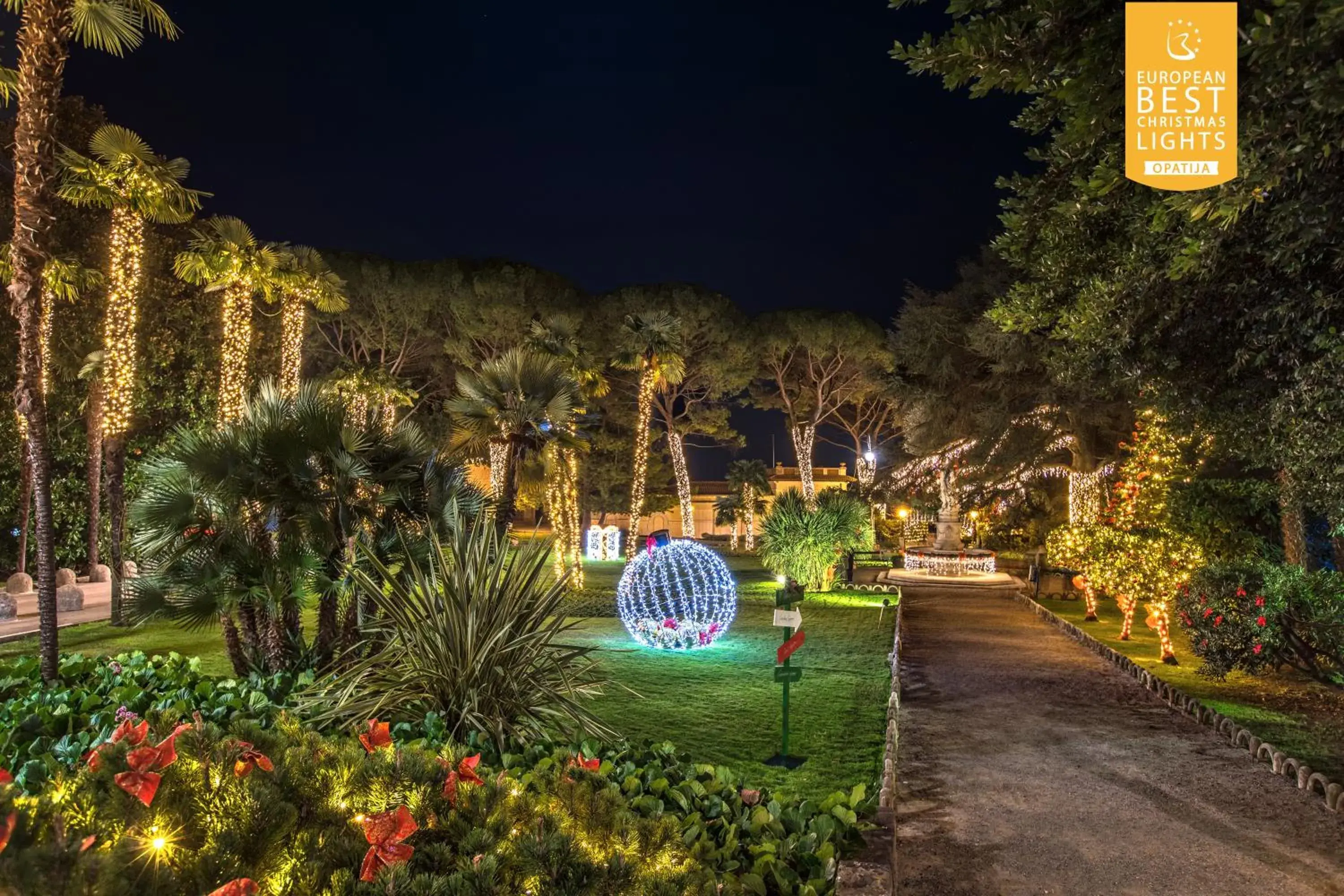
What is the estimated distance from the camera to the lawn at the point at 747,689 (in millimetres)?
7184

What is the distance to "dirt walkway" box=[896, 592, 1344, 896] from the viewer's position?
491cm

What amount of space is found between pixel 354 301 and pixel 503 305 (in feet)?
18.3

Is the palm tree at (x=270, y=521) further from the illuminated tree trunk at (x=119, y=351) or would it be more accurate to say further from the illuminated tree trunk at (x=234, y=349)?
the illuminated tree trunk at (x=234, y=349)

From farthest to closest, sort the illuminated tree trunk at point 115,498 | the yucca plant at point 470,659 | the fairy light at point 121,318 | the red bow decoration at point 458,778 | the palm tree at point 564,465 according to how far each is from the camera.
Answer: the palm tree at point 564,465 < the illuminated tree trunk at point 115,498 < the fairy light at point 121,318 < the yucca plant at point 470,659 < the red bow decoration at point 458,778

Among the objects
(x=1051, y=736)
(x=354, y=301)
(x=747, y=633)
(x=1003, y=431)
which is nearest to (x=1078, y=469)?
(x=1003, y=431)

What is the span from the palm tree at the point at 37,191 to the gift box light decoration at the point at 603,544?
81.1 ft

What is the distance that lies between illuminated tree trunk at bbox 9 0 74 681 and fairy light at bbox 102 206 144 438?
19.3 feet

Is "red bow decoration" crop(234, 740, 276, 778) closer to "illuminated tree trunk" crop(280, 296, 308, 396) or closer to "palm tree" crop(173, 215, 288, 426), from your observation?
"palm tree" crop(173, 215, 288, 426)

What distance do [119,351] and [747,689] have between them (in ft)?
40.1

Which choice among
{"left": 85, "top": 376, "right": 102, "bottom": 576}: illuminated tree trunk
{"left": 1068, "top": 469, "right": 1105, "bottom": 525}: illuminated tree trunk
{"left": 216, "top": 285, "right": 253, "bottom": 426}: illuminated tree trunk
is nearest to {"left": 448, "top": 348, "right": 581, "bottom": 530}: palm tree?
{"left": 216, "top": 285, "right": 253, "bottom": 426}: illuminated tree trunk

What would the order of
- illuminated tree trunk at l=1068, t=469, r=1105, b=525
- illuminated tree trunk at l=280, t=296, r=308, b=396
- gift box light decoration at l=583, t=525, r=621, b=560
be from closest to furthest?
illuminated tree trunk at l=280, t=296, r=308, b=396 < illuminated tree trunk at l=1068, t=469, r=1105, b=525 < gift box light decoration at l=583, t=525, r=621, b=560

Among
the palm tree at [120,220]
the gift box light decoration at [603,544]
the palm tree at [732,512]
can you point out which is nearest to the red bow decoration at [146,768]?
the palm tree at [120,220]

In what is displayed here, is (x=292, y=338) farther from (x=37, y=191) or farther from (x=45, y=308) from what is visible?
(x=37, y=191)

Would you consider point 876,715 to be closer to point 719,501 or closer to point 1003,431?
point 1003,431
